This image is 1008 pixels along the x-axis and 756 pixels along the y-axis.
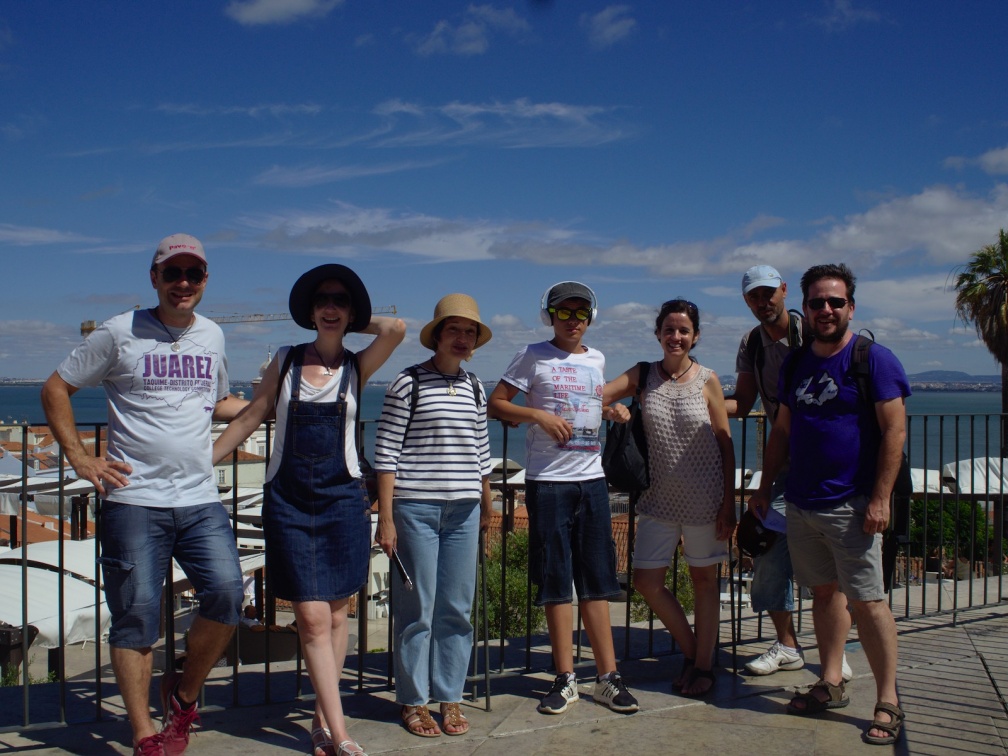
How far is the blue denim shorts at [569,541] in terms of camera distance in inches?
156

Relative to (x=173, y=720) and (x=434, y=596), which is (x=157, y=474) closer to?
(x=173, y=720)

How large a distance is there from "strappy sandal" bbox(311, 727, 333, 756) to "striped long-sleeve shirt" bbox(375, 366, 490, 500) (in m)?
0.98

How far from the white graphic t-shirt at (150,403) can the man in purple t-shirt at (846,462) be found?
8.36 ft

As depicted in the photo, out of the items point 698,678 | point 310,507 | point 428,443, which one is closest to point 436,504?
point 428,443

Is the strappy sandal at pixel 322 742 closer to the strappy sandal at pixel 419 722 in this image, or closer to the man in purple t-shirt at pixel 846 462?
the strappy sandal at pixel 419 722

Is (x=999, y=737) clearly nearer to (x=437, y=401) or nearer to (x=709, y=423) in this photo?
(x=709, y=423)

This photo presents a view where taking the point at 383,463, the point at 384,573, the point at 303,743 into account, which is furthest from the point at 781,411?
the point at 384,573

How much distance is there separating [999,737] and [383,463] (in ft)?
9.47

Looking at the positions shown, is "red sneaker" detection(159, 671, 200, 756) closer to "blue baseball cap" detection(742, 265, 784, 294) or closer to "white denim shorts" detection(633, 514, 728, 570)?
"white denim shorts" detection(633, 514, 728, 570)

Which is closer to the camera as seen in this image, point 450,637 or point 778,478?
point 450,637

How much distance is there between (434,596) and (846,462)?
1.86 meters

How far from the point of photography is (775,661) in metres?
4.59

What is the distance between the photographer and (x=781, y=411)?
4164mm

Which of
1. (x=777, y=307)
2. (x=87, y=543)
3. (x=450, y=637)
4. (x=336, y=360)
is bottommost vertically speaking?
(x=87, y=543)
